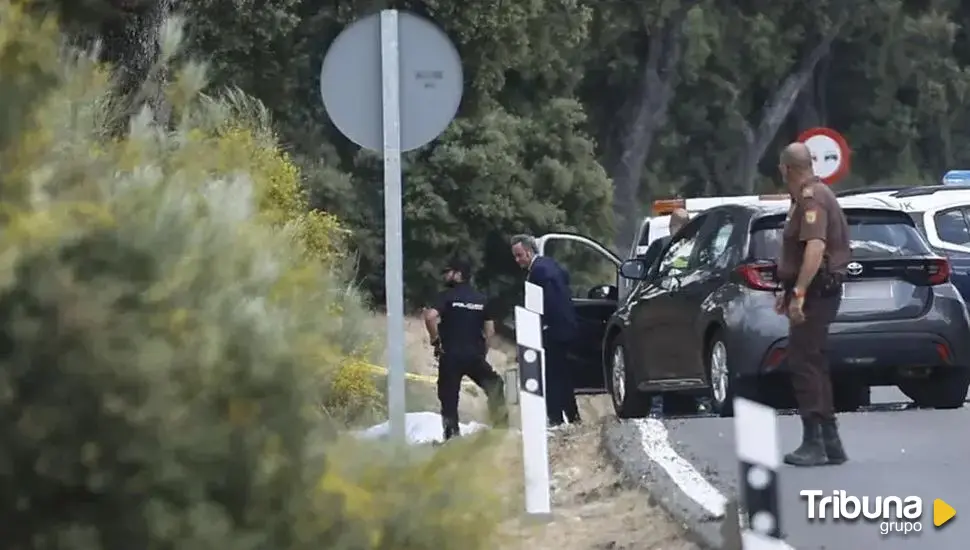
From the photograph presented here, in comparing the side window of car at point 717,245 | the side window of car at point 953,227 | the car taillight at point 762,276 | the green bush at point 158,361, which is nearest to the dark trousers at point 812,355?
the car taillight at point 762,276

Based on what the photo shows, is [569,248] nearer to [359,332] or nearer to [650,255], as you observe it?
[650,255]

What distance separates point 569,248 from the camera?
34.0m

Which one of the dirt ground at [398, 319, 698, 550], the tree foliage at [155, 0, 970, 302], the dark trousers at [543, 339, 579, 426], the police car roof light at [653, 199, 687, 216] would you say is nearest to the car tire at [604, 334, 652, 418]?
the dark trousers at [543, 339, 579, 426]

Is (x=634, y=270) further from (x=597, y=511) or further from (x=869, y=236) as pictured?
(x=597, y=511)

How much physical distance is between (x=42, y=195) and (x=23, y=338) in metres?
0.28

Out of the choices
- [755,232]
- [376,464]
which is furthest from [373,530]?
[755,232]

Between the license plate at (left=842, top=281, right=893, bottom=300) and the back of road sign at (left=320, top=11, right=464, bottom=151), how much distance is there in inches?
182

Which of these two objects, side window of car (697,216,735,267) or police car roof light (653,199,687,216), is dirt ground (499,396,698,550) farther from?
police car roof light (653,199,687,216)

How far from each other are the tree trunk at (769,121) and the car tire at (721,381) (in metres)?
35.0

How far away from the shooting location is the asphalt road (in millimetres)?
7812

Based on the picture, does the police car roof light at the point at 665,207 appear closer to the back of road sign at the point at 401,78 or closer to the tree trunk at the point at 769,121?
the back of road sign at the point at 401,78

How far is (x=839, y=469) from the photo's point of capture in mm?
9062

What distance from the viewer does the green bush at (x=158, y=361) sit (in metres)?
2.81

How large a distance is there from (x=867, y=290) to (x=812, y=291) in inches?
78.5
